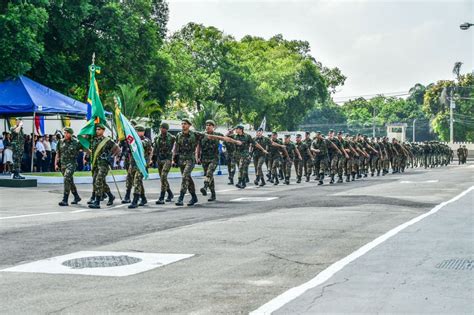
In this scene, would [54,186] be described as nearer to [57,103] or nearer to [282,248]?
[57,103]

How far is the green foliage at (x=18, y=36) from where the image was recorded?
Result: 3034 centimetres

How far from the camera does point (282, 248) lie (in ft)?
32.5

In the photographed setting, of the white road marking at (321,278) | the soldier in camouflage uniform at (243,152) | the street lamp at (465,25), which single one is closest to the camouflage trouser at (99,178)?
the white road marking at (321,278)

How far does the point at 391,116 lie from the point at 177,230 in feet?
441

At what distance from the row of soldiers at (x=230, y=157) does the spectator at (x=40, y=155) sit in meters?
8.39

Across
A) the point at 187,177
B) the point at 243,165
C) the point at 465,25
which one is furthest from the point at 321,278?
the point at 465,25

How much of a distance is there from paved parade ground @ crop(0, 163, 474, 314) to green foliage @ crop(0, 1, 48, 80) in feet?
50.0

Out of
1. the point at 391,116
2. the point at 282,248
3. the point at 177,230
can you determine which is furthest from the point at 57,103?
the point at 391,116

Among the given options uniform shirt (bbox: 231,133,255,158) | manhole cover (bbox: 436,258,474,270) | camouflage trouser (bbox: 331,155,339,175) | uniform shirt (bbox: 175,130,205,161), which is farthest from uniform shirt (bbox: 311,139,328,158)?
manhole cover (bbox: 436,258,474,270)

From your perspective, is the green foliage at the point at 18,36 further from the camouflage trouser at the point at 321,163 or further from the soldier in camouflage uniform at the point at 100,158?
the soldier in camouflage uniform at the point at 100,158

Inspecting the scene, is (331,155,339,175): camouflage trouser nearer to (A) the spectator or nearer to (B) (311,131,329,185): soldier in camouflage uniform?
(B) (311,131,329,185): soldier in camouflage uniform

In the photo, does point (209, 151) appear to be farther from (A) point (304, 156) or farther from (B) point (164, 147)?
(A) point (304, 156)

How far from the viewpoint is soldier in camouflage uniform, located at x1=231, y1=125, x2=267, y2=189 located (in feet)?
84.5

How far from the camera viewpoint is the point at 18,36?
3069 centimetres
